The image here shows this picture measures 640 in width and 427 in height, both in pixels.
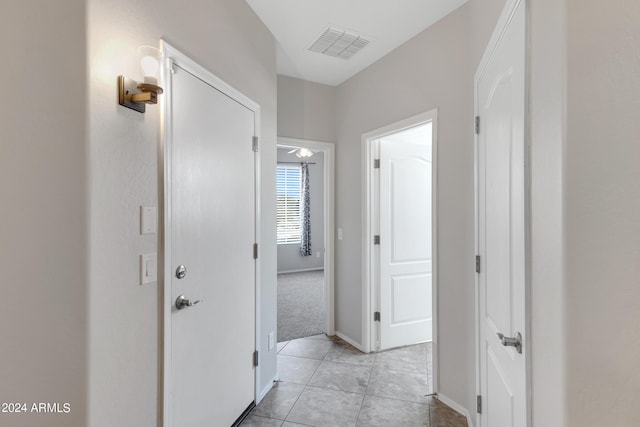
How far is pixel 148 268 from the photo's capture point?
1246 millimetres

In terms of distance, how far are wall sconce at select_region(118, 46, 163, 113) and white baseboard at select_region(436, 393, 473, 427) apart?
251 cm


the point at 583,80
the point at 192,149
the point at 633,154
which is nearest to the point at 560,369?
the point at 633,154

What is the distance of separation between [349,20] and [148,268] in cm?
215

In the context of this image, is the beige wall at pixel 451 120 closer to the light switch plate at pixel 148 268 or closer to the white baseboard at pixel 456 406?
the white baseboard at pixel 456 406

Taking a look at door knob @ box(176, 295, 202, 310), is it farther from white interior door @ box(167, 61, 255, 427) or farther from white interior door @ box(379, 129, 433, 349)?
white interior door @ box(379, 129, 433, 349)

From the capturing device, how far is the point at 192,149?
5.01ft

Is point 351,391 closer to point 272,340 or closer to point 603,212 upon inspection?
point 272,340

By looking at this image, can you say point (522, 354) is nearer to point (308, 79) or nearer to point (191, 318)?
point (191, 318)

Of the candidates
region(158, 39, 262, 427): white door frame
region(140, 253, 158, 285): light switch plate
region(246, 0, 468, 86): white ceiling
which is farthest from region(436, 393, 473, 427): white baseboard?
region(246, 0, 468, 86): white ceiling

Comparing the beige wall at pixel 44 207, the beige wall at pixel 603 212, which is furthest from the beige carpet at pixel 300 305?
the beige wall at pixel 603 212

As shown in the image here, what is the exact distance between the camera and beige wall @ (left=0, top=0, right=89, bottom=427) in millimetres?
941

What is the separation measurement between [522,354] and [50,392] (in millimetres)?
1544

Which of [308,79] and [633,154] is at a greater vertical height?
[308,79]

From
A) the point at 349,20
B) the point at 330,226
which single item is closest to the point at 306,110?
the point at 349,20
